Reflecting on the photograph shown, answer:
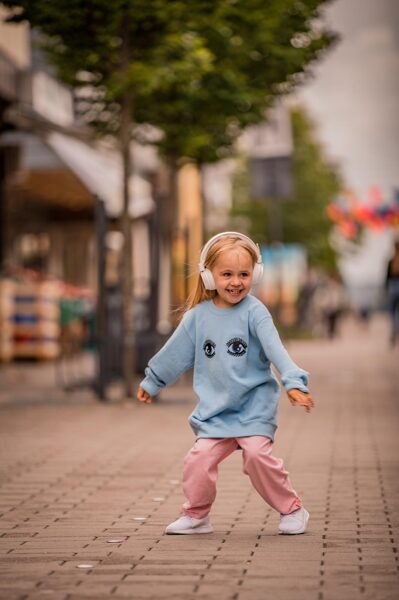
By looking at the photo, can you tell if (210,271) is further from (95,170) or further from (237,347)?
(95,170)

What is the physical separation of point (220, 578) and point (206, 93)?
13.5 m

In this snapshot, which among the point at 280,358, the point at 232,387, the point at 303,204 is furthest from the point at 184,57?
the point at 303,204

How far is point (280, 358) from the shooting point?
688cm

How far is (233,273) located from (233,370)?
44 centimetres

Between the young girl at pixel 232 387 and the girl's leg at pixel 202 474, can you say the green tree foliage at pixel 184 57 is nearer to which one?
the young girl at pixel 232 387

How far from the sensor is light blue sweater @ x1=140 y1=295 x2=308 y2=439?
702 centimetres

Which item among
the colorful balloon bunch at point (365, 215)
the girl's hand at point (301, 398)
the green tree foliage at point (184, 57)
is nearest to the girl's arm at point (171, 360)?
the girl's hand at point (301, 398)

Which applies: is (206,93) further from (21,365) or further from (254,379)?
(254,379)

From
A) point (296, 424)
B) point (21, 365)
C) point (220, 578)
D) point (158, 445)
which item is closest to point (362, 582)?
point (220, 578)

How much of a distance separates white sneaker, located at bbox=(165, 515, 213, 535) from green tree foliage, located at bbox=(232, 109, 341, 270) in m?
44.0

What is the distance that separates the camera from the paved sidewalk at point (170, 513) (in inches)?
230

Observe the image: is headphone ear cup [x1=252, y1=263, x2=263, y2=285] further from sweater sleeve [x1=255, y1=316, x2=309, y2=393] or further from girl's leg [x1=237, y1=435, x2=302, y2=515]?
girl's leg [x1=237, y1=435, x2=302, y2=515]

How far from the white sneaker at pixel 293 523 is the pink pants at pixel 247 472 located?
33mm

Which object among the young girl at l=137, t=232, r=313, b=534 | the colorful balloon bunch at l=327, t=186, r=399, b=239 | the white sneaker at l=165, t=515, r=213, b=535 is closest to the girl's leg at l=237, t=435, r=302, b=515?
the young girl at l=137, t=232, r=313, b=534
